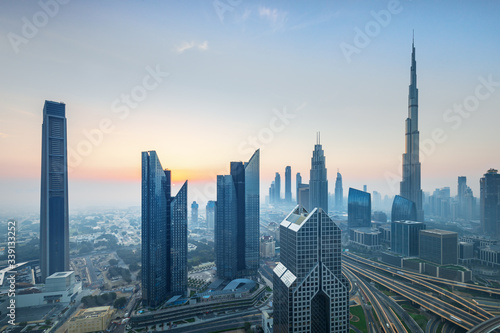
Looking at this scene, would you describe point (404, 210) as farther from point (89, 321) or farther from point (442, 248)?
point (89, 321)

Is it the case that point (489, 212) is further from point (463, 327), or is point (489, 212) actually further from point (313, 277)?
point (313, 277)

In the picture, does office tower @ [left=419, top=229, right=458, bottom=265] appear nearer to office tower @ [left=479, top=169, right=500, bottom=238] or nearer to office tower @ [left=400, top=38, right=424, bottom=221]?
office tower @ [left=400, top=38, right=424, bottom=221]

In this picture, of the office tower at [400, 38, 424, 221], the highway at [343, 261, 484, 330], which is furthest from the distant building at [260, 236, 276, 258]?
the office tower at [400, 38, 424, 221]

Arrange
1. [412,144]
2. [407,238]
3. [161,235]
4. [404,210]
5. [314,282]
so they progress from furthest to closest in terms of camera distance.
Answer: [412,144] < [404,210] < [407,238] < [161,235] < [314,282]

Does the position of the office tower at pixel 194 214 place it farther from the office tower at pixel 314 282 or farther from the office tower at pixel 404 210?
the office tower at pixel 314 282

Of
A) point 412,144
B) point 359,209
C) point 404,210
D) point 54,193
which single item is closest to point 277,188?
point 359,209
